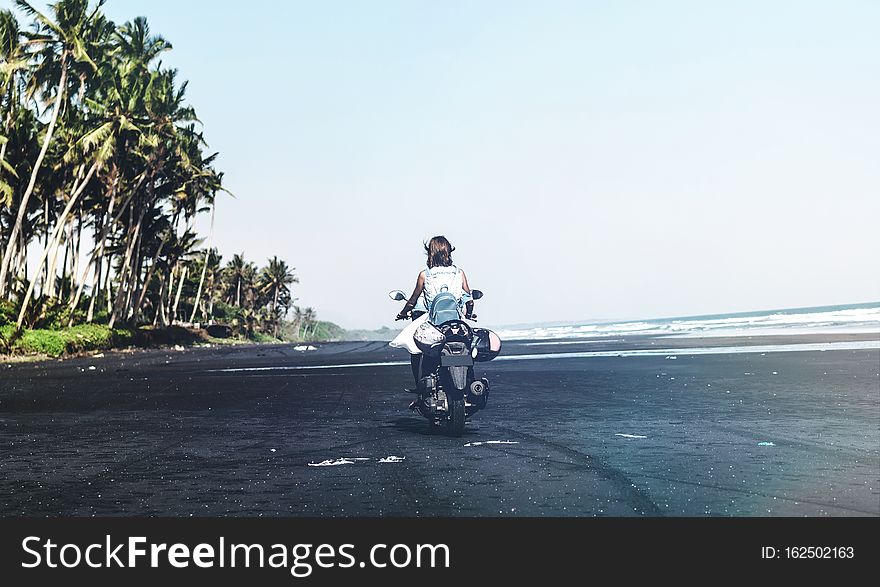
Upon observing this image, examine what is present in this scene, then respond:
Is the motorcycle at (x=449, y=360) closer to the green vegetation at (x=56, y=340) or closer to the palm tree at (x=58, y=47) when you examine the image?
the green vegetation at (x=56, y=340)

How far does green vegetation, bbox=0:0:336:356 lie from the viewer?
38.5 m

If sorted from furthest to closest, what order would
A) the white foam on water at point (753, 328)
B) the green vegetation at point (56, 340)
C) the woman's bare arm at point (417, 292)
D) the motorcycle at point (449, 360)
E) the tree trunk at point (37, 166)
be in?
the white foam on water at point (753, 328) → the tree trunk at point (37, 166) → the green vegetation at point (56, 340) → the woman's bare arm at point (417, 292) → the motorcycle at point (449, 360)

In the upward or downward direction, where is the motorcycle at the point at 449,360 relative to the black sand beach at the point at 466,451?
upward

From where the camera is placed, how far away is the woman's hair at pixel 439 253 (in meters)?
9.58

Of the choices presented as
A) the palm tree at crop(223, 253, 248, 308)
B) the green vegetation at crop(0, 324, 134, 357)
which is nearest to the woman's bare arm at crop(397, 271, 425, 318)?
the green vegetation at crop(0, 324, 134, 357)

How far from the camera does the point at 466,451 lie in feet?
27.8

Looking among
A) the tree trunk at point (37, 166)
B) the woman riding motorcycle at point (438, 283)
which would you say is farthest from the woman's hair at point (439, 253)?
the tree trunk at point (37, 166)

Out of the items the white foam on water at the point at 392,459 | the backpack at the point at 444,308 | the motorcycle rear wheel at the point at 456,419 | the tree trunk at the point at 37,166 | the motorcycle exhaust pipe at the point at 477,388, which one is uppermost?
the tree trunk at the point at 37,166

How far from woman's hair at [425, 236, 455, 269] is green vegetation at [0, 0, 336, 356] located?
92.3 feet

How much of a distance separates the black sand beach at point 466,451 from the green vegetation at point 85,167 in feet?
78.4

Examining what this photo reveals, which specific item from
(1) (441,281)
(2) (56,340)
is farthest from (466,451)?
(2) (56,340)

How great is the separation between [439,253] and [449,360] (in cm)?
132

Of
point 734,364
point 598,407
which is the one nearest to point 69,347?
point 734,364

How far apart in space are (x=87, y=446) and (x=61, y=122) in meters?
41.1
